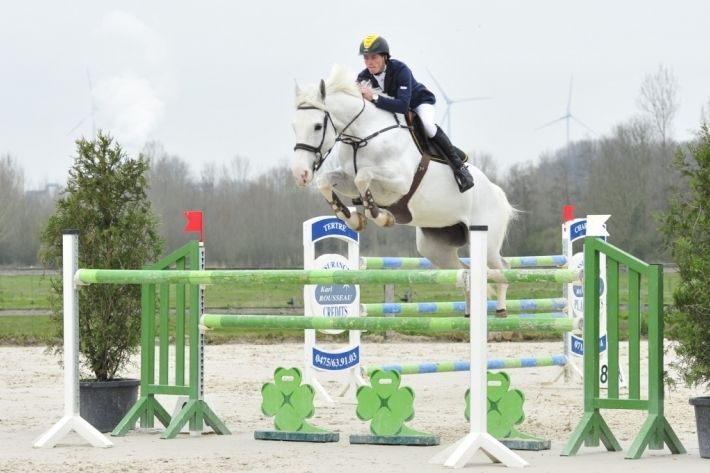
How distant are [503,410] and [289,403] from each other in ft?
4.46

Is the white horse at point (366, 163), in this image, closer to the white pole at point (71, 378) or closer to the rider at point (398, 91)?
the rider at point (398, 91)

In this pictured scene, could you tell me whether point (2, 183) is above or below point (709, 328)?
above

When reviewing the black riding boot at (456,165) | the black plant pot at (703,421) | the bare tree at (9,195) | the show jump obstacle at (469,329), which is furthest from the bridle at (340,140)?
the bare tree at (9,195)

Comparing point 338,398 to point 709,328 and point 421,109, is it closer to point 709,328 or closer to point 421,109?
point 421,109

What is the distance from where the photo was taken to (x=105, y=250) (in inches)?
301

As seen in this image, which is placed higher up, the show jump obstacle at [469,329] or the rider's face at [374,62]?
the rider's face at [374,62]

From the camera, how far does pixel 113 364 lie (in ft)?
25.3

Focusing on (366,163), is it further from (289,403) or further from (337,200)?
(289,403)

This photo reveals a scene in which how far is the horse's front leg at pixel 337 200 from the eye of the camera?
6.29 m

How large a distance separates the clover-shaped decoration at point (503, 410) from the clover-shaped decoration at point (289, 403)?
42.1 inches

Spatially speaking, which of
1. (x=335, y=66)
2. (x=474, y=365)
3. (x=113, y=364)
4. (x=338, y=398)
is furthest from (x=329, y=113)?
(x=338, y=398)

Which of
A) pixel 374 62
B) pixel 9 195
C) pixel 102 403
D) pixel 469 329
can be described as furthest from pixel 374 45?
pixel 9 195

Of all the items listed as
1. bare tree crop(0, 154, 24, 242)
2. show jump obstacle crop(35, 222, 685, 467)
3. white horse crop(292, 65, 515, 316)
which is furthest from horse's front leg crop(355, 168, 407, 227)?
bare tree crop(0, 154, 24, 242)

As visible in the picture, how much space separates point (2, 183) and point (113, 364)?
29.1 metres
